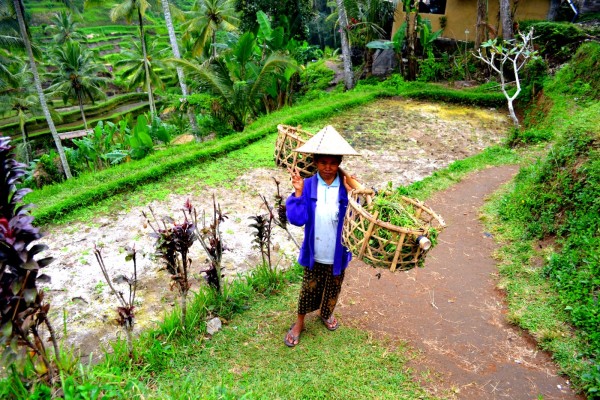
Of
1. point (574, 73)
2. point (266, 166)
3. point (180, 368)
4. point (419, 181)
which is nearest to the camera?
point (180, 368)

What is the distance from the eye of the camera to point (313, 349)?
3131mm

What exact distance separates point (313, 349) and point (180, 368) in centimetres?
102

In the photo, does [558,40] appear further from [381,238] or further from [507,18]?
[381,238]

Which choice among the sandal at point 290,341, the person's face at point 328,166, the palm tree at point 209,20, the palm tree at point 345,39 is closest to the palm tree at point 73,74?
the palm tree at point 209,20

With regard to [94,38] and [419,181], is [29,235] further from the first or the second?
[94,38]

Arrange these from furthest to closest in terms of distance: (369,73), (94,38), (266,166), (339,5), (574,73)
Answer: (94,38)
(369,73)
(339,5)
(574,73)
(266,166)

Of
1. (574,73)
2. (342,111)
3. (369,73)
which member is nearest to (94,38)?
(369,73)

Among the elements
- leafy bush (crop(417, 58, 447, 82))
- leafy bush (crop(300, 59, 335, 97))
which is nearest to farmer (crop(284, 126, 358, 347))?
leafy bush (crop(417, 58, 447, 82))

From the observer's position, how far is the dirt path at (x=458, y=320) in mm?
2885

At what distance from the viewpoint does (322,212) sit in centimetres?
286

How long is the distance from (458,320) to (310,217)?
1.79 m

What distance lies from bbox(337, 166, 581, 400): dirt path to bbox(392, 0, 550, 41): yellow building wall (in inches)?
421

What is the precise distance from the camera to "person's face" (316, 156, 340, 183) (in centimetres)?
274

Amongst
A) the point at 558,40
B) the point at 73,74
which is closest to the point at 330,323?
the point at 558,40
